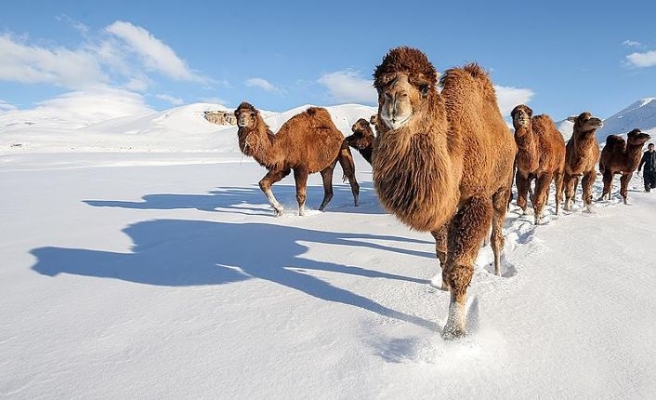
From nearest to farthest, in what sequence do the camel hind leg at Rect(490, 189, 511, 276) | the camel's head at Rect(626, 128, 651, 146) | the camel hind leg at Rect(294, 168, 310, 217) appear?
the camel hind leg at Rect(490, 189, 511, 276)
the camel hind leg at Rect(294, 168, 310, 217)
the camel's head at Rect(626, 128, 651, 146)

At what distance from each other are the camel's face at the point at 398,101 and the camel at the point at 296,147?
589 cm

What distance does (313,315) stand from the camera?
10.8 ft

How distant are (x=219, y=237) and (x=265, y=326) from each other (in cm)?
333

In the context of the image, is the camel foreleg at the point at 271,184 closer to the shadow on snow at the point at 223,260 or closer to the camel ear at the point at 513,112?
the shadow on snow at the point at 223,260

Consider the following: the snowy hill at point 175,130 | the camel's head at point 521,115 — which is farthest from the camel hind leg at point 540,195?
the snowy hill at point 175,130

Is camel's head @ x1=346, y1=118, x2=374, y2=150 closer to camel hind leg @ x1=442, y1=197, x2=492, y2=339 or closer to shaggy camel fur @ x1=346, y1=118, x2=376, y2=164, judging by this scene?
shaggy camel fur @ x1=346, y1=118, x2=376, y2=164

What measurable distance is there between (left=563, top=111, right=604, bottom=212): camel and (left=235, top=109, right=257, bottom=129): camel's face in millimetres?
7321

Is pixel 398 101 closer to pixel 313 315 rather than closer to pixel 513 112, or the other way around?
pixel 313 315

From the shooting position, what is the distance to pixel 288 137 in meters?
9.05

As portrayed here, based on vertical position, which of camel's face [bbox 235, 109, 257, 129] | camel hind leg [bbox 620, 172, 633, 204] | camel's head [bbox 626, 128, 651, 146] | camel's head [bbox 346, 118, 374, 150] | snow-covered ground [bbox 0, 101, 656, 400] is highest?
camel's face [bbox 235, 109, 257, 129]

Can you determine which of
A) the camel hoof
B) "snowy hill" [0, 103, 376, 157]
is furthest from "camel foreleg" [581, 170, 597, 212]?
"snowy hill" [0, 103, 376, 157]

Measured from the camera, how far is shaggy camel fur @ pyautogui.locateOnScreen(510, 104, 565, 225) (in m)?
6.96

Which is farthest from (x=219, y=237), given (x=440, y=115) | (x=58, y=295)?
(x=440, y=115)

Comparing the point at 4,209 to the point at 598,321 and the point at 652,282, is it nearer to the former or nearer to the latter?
the point at 598,321
